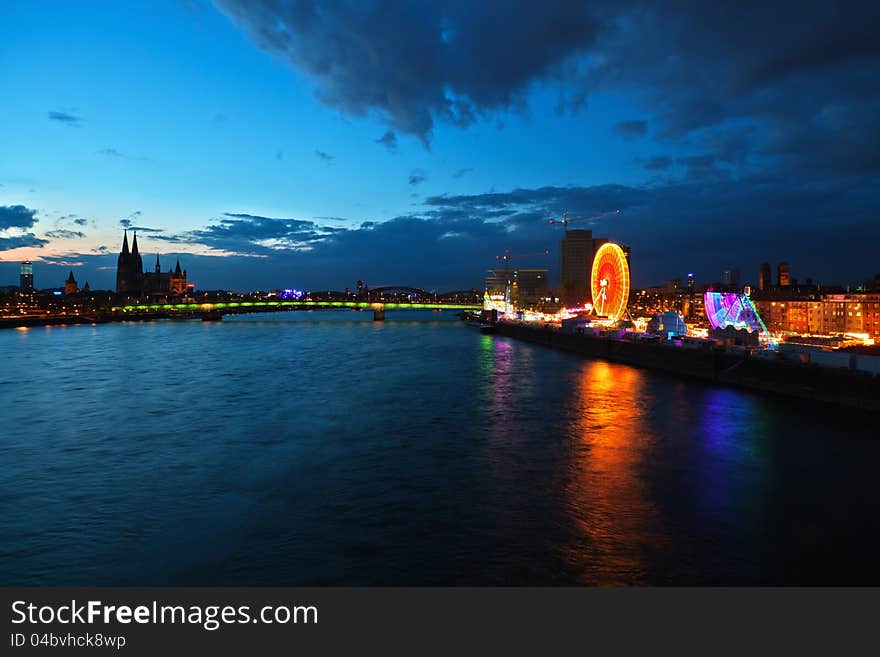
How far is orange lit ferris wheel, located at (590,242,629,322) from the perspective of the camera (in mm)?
62969

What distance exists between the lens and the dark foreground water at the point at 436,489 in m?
10.3

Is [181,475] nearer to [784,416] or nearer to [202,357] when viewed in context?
[784,416]

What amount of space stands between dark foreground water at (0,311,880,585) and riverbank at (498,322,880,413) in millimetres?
1313

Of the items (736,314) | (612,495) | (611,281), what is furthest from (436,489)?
(611,281)

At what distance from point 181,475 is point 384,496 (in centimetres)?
615

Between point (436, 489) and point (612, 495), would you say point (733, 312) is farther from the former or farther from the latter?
point (436, 489)

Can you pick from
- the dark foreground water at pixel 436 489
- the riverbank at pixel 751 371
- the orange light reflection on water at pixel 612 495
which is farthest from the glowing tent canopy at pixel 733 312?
the orange light reflection on water at pixel 612 495

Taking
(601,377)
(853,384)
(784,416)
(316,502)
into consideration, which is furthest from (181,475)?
(601,377)

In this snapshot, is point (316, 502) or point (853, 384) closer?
point (316, 502)

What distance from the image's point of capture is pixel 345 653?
7473 millimetres

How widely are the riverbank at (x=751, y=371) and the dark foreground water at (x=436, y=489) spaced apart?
51.7 inches

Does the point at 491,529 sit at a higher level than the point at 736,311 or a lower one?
lower

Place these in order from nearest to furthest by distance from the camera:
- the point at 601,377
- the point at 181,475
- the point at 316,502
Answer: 1. the point at 316,502
2. the point at 181,475
3. the point at 601,377

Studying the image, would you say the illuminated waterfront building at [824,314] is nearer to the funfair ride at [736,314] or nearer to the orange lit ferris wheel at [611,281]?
the orange lit ferris wheel at [611,281]
